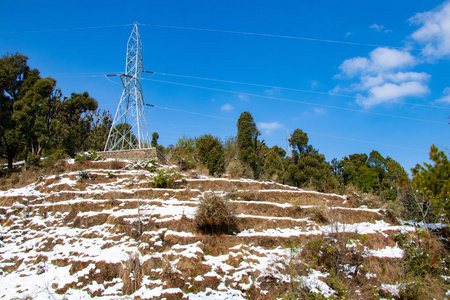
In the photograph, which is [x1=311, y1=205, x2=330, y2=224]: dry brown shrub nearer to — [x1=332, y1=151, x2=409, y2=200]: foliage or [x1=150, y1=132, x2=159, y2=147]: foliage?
[x1=332, y1=151, x2=409, y2=200]: foliage

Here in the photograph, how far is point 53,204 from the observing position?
10234 mm

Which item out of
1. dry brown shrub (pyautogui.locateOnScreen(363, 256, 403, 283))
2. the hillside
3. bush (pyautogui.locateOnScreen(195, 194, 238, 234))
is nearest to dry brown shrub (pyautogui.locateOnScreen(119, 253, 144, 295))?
the hillside

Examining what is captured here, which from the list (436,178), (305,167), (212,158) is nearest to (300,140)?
(305,167)

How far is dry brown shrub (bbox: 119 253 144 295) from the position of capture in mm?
5988

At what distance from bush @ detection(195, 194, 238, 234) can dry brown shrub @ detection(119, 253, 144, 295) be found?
2.28 metres

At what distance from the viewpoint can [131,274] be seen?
6.29m

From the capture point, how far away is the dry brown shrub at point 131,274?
5.99m

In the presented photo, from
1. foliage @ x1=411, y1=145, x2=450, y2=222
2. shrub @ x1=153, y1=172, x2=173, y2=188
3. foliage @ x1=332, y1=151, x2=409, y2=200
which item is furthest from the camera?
foliage @ x1=332, y1=151, x2=409, y2=200

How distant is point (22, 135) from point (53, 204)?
38.6 feet

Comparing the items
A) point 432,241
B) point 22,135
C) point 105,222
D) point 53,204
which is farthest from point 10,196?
point 432,241

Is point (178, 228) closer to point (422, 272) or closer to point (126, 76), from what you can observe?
point (422, 272)

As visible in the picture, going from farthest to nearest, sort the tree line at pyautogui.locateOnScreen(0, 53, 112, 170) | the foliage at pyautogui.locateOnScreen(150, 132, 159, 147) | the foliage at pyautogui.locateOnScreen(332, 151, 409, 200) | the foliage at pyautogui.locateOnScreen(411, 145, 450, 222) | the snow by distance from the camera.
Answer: the foliage at pyautogui.locateOnScreen(150, 132, 159, 147)
the foliage at pyautogui.locateOnScreen(332, 151, 409, 200)
the tree line at pyautogui.locateOnScreen(0, 53, 112, 170)
the foliage at pyautogui.locateOnScreen(411, 145, 450, 222)
the snow

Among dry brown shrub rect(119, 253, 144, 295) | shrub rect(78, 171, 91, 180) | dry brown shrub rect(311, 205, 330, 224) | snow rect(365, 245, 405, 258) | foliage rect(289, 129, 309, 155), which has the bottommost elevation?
dry brown shrub rect(119, 253, 144, 295)

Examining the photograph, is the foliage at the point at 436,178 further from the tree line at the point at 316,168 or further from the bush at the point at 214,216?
the bush at the point at 214,216
